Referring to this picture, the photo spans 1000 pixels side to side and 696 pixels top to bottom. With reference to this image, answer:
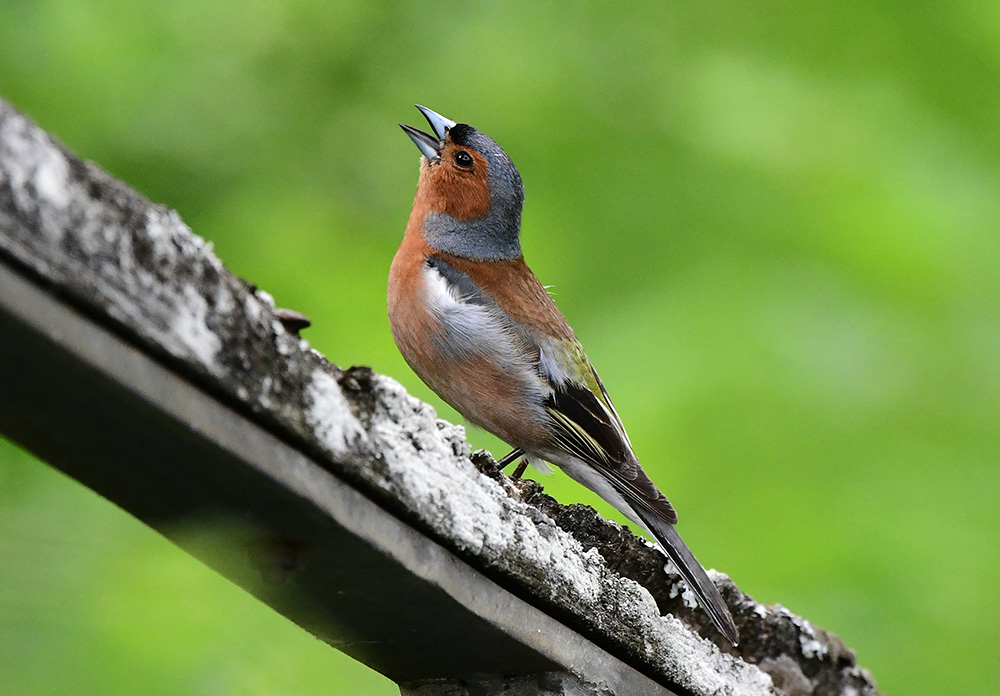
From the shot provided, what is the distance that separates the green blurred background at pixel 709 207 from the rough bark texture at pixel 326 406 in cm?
191

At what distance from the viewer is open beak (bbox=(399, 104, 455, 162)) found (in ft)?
16.1

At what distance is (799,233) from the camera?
5398mm

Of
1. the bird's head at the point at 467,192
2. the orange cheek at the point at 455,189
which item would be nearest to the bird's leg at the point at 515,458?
the bird's head at the point at 467,192

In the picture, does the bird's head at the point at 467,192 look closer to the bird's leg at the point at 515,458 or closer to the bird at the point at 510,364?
the bird at the point at 510,364

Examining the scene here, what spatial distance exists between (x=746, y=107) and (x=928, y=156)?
3.33ft

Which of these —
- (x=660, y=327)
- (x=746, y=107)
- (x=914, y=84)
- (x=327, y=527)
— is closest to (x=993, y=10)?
(x=914, y=84)

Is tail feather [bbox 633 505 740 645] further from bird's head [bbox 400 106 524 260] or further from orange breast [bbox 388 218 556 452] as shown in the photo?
bird's head [bbox 400 106 524 260]

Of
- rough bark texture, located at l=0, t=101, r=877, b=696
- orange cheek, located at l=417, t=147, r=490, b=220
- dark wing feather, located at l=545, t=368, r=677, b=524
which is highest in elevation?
orange cheek, located at l=417, t=147, r=490, b=220

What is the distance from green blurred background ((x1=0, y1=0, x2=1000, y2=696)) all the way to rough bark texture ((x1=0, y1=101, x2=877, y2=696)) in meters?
1.91

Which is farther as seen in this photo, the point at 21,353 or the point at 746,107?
the point at 746,107

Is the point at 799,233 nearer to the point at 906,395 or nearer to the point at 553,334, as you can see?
the point at 906,395

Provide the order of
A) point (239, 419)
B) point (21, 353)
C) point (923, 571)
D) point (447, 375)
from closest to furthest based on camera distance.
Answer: point (21, 353) < point (239, 419) < point (447, 375) < point (923, 571)

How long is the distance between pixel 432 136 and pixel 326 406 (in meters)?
3.44

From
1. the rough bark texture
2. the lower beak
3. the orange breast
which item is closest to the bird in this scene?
the orange breast
